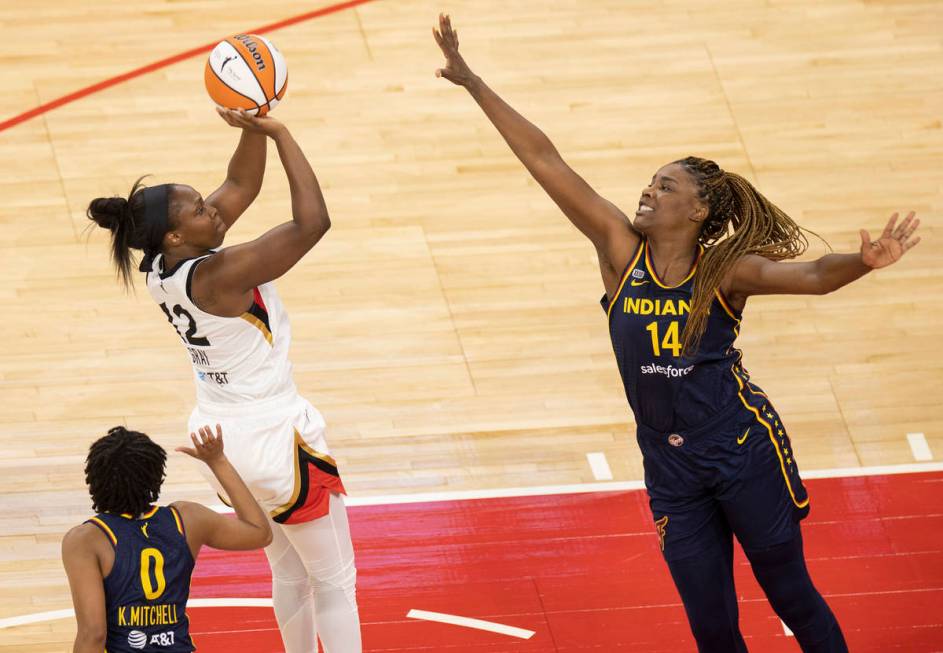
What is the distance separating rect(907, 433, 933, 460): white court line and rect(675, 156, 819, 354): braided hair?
2505 millimetres

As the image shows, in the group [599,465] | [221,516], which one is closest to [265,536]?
[221,516]

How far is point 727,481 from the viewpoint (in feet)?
15.1

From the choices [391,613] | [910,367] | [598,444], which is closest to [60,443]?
[391,613]

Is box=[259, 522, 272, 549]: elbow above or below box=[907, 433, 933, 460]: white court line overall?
above

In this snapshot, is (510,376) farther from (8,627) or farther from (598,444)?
(8,627)

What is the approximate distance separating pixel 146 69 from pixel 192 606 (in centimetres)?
490

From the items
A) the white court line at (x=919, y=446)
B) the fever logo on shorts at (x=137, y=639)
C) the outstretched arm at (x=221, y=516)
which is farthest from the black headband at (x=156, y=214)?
the white court line at (x=919, y=446)

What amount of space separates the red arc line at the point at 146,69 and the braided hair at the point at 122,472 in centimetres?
559

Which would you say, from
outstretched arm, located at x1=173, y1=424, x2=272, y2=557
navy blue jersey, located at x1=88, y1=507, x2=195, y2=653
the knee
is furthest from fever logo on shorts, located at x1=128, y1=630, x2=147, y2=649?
the knee

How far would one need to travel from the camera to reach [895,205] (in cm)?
853

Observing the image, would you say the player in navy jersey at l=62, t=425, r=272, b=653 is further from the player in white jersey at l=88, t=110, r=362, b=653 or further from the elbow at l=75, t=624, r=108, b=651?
the player in white jersey at l=88, t=110, r=362, b=653

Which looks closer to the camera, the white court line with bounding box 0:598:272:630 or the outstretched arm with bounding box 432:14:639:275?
the outstretched arm with bounding box 432:14:639:275

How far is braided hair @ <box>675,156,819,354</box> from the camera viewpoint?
4.46 meters

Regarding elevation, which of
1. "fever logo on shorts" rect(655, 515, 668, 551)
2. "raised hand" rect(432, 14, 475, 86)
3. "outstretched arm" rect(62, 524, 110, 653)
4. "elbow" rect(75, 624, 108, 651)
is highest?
"raised hand" rect(432, 14, 475, 86)
